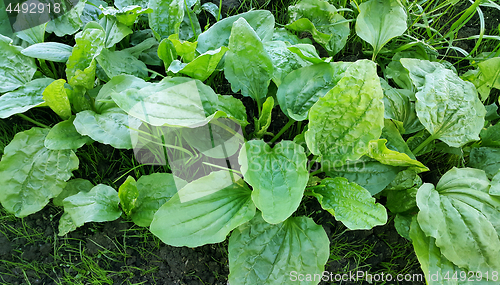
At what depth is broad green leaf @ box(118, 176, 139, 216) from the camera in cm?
126

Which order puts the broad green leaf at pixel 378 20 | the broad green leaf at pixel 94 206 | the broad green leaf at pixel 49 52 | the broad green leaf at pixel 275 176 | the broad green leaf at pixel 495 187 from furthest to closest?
the broad green leaf at pixel 378 20 < the broad green leaf at pixel 49 52 < the broad green leaf at pixel 94 206 < the broad green leaf at pixel 495 187 < the broad green leaf at pixel 275 176

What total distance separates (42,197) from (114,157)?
1.10 feet

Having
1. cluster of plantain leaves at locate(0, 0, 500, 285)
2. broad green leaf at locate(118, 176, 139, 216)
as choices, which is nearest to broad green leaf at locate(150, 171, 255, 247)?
cluster of plantain leaves at locate(0, 0, 500, 285)

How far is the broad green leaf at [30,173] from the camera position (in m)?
1.31

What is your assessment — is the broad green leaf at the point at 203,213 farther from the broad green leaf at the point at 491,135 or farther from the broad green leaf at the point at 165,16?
the broad green leaf at the point at 491,135

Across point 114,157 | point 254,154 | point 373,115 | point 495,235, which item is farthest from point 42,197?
point 495,235

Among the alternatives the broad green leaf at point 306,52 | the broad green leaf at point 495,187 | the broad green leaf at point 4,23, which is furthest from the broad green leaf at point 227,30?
the broad green leaf at point 495,187

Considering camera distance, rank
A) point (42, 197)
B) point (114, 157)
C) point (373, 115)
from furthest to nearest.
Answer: point (114, 157), point (42, 197), point (373, 115)

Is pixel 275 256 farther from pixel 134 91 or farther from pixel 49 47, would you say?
pixel 49 47

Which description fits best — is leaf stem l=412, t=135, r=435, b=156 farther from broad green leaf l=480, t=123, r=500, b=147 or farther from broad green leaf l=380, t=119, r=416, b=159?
broad green leaf l=480, t=123, r=500, b=147

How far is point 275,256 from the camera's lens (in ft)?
4.02

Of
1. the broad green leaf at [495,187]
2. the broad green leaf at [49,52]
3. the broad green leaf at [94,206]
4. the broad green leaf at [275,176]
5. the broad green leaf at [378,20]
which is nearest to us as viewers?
the broad green leaf at [275,176]

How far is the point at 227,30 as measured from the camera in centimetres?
145

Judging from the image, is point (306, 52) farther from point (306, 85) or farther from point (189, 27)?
point (189, 27)
